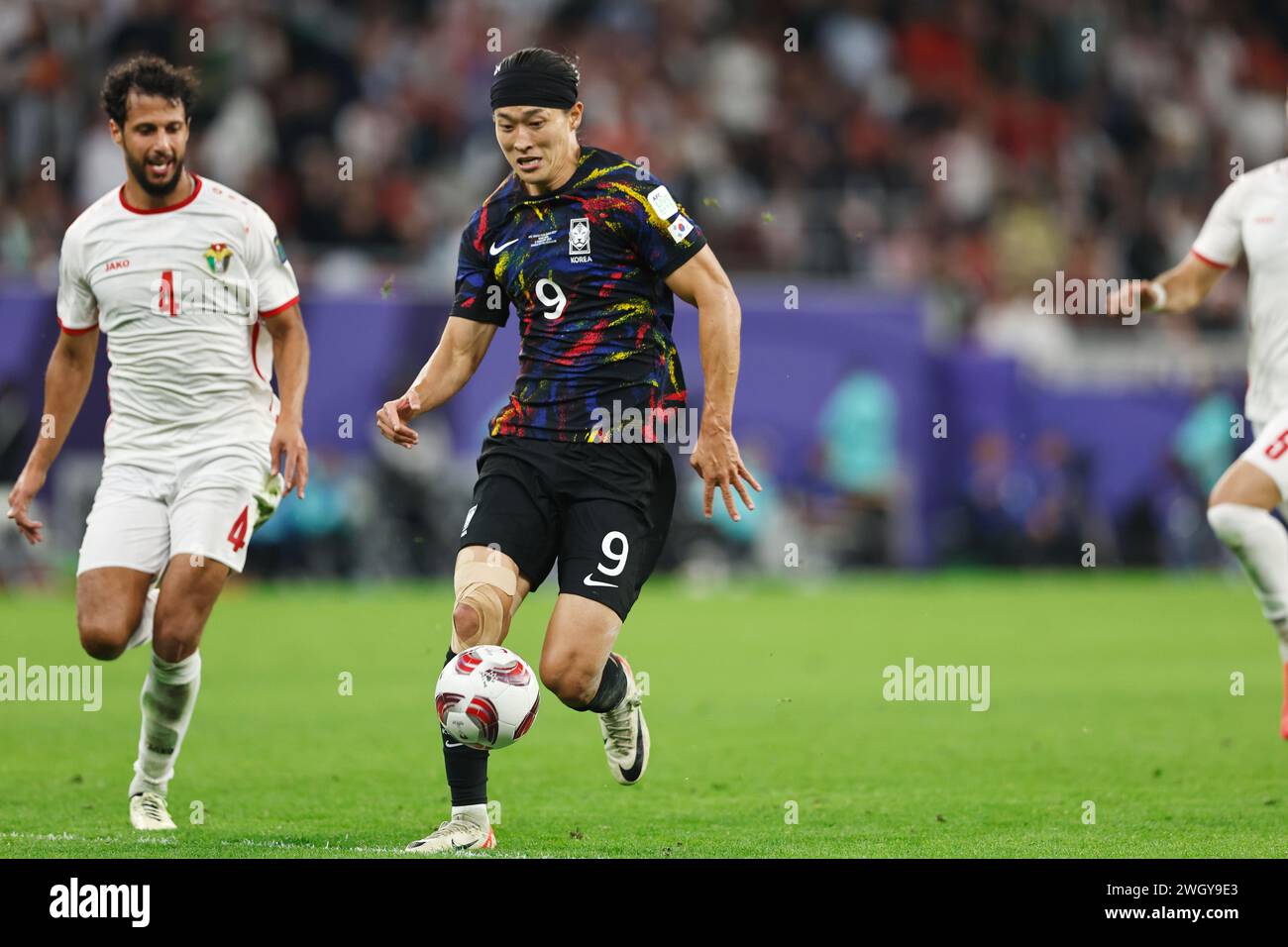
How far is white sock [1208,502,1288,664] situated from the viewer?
7.99 meters

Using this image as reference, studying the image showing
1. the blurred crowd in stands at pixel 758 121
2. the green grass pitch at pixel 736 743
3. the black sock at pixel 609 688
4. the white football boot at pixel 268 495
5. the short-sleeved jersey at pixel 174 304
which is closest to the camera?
the green grass pitch at pixel 736 743

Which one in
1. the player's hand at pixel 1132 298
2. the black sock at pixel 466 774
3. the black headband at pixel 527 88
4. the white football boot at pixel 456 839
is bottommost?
the white football boot at pixel 456 839

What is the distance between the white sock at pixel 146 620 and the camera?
7973mm

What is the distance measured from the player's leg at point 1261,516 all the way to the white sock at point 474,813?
322cm

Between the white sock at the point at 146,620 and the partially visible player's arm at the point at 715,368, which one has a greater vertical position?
the partially visible player's arm at the point at 715,368

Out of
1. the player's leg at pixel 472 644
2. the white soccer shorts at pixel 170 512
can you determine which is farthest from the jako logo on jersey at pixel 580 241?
the white soccer shorts at pixel 170 512

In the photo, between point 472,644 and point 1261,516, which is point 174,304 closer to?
point 472,644

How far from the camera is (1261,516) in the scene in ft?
26.2

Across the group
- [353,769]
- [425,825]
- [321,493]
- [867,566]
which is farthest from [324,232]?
[425,825]

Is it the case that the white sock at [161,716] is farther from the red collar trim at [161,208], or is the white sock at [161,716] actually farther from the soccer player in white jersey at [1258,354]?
the soccer player in white jersey at [1258,354]

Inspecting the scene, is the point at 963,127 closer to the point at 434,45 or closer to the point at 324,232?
the point at 434,45

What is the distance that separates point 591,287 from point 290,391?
58.7 inches

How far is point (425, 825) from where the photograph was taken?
7.74 meters

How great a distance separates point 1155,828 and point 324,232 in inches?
595
